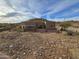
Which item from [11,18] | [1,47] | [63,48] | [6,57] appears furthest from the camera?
[11,18]

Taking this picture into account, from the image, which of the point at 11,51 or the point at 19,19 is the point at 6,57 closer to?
the point at 11,51

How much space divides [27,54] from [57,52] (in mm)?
1394

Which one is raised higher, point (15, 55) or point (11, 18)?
point (11, 18)

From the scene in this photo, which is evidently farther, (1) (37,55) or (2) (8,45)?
(2) (8,45)

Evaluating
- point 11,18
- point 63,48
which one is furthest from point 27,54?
point 11,18

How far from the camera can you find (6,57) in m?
9.31

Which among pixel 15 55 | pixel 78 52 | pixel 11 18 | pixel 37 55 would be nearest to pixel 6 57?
pixel 15 55

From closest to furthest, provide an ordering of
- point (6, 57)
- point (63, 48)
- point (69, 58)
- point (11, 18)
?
point (69, 58) < point (6, 57) < point (63, 48) < point (11, 18)

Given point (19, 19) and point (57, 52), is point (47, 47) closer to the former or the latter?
point (57, 52)

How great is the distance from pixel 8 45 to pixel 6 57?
85.8 inches

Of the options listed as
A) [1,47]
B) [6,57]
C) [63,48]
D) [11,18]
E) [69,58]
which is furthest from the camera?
[11,18]

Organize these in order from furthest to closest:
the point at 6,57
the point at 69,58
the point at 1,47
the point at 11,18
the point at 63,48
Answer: the point at 11,18 → the point at 1,47 → the point at 63,48 → the point at 6,57 → the point at 69,58

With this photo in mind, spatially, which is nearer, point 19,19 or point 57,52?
point 57,52

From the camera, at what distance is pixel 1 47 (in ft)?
36.8
